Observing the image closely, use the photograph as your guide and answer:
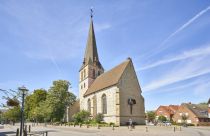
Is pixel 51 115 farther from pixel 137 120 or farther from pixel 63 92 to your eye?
pixel 137 120

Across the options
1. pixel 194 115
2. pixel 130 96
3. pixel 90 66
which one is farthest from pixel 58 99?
pixel 194 115

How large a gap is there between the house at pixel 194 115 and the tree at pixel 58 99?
115 feet

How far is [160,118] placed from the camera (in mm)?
91750

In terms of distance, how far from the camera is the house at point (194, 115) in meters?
73.3

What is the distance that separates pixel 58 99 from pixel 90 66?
12855mm

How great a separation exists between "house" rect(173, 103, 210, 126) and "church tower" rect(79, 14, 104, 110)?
29035mm

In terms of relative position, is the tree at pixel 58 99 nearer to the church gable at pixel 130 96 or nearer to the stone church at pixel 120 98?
the stone church at pixel 120 98

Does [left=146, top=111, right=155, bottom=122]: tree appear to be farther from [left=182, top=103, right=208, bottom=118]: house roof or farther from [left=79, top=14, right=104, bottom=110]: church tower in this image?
[left=79, top=14, right=104, bottom=110]: church tower

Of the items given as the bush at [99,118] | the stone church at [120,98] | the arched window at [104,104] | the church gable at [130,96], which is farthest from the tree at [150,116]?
the bush at [99,118]

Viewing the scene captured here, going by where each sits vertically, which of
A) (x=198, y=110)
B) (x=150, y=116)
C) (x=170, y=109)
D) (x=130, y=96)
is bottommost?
(x=150, y=116)

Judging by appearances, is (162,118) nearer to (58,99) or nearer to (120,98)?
(58,99)

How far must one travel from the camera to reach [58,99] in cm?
6394

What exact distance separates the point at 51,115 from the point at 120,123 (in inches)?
876

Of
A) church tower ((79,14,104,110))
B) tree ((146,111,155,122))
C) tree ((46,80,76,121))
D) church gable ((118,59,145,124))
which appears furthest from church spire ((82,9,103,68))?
tree ((146,111,155,122))
